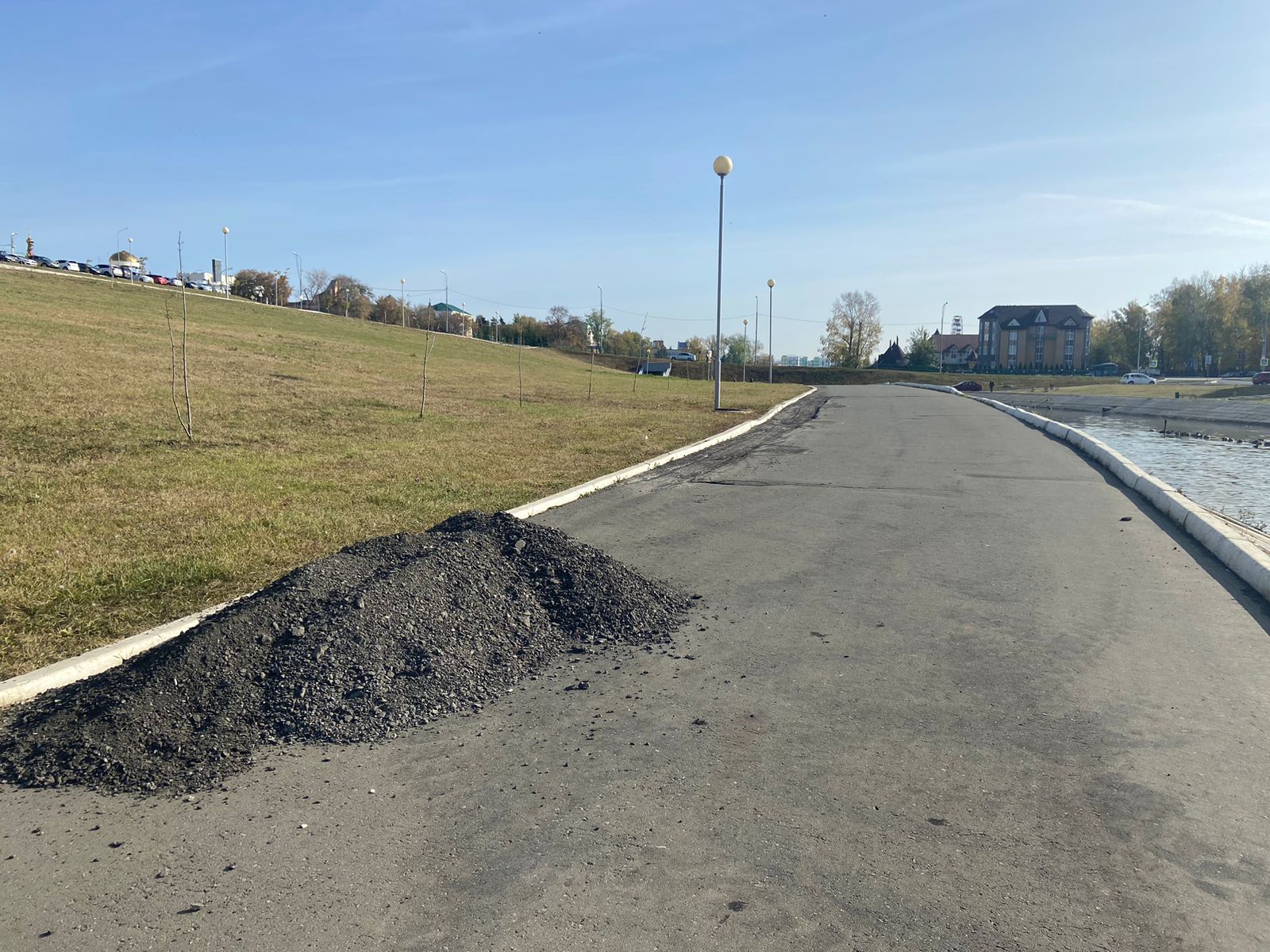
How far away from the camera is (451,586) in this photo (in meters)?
5.25

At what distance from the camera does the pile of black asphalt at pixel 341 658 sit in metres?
3.62

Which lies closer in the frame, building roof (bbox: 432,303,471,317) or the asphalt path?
the asphalt path

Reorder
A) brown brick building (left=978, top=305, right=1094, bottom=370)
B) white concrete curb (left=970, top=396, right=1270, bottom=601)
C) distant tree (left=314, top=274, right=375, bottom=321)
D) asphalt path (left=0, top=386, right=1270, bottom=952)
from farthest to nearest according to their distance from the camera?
1. brown brick building (left=978, top=305, right=1094, bottom=370)
2. distant tree (left=314, top=274, right=375, bottom=321)
3. white concrete curb (left=970, top=396, right=1270, bottom=601)
4. asphalt path (left=0, top=386, right=1270, bottom=952)

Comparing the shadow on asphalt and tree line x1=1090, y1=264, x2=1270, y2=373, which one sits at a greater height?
tree line x1=1090, y1=264, x2=1270, y2=373

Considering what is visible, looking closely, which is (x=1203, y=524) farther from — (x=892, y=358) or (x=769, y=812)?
(x=892, y=358)

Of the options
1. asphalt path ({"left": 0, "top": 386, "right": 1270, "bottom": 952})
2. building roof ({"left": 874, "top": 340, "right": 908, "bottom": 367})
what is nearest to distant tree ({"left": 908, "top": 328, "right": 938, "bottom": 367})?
building roof ({"left": 874, "top": 340, "right": 908, "bottom": 367})

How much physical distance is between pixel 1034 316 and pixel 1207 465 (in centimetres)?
12070

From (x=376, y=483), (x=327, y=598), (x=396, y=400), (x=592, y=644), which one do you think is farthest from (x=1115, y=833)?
(x=396, y=400)

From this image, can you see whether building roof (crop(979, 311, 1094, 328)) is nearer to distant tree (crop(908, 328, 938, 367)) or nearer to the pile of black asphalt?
distant tree (crop(908, 328, 938, 367))

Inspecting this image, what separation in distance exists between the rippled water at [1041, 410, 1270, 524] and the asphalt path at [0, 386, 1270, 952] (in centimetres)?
579

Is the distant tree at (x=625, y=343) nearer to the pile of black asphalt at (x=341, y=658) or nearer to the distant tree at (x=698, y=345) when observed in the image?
the distant tree at (x=698, y=345)

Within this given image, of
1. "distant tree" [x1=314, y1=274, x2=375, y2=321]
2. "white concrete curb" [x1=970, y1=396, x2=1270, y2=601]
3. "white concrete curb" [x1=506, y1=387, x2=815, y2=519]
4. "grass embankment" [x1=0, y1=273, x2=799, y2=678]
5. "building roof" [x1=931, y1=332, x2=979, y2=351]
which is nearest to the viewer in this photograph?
"grass embankment" [x1=0, y1=273, x2=799, y2=678]

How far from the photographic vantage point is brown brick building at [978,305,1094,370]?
121m

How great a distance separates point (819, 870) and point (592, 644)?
2461 millimetres
